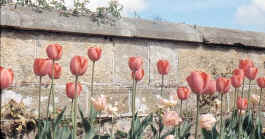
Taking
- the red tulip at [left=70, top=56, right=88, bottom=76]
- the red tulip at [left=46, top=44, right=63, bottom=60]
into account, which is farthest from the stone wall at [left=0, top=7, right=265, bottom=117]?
the red tulip at [left=70, top=56, right=88, bottom=76]

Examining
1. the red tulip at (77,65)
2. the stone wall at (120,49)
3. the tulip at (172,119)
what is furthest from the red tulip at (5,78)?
the stone wall at (120,49)

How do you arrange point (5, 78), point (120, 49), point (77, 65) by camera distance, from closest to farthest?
point (5, 78), point (77, 65), point (120, 49)

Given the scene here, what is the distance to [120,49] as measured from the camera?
2434 millimetres

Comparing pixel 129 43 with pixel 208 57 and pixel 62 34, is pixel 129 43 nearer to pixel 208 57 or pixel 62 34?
pixel 62 34

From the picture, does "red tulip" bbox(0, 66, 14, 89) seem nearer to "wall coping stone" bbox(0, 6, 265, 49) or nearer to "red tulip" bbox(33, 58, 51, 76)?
"red tulip" bbox(33, 58, 51, 76)

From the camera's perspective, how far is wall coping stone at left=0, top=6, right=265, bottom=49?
6.79 feet

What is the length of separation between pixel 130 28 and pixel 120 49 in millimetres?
175

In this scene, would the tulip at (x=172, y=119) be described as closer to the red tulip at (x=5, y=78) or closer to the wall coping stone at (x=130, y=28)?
the red tulip at (x=5, y=78)

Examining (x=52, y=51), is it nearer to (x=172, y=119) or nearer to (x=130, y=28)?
(x=172, y=119)

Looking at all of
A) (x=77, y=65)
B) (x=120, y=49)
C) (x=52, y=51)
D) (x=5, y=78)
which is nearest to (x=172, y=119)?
(x=77, y=65)

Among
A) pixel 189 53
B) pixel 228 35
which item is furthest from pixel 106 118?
Answer: pixel 228 35

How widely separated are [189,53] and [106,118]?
0.99 m

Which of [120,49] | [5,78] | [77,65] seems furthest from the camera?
[120,49]

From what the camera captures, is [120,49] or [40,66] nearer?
[40,66]
